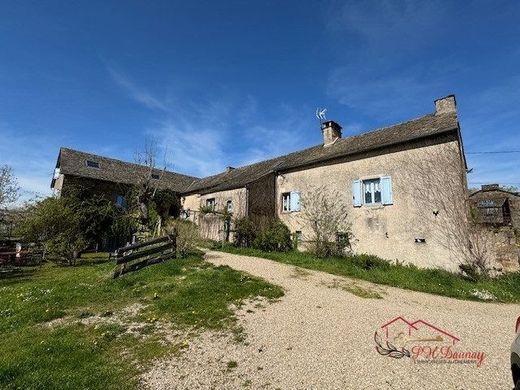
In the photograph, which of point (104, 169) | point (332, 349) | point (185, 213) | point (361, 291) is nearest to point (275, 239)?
point (361, 291)

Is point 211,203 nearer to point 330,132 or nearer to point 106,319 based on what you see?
point 330,132

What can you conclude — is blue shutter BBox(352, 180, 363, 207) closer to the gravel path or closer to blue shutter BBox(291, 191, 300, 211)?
blue shutter BBox(291, 191, 300, 211)

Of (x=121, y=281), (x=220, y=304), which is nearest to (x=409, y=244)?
(x=220, y=304)

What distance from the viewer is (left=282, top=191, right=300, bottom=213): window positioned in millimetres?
17214

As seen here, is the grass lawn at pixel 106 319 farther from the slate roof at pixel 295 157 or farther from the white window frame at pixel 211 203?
the white window frame at pixel 211 203

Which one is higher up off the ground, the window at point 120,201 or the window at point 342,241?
the window at point 120,201

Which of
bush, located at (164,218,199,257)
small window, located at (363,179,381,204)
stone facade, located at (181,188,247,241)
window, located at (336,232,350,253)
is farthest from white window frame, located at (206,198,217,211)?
small window, located at (363,179,381,204)

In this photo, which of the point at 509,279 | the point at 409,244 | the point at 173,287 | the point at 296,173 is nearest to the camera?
the point at 173,287

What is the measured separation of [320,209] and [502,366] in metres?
11.5

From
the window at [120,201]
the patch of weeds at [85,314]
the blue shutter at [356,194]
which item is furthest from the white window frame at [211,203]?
the patch of weeds at [85,314]

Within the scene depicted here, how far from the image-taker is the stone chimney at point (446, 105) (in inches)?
542

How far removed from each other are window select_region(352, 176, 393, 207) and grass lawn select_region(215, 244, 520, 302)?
8.56ft

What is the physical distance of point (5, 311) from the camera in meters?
6.43

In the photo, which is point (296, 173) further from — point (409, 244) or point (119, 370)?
point (119, 370)
